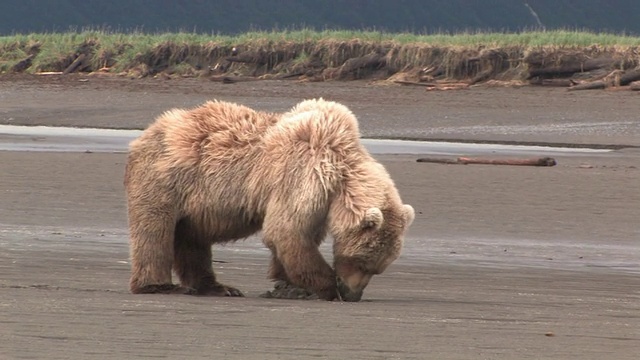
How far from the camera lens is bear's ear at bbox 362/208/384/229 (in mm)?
7344

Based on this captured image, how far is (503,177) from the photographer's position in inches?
601

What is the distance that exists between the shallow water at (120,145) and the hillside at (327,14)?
61522 millimetres

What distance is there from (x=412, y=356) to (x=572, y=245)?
19.0ft

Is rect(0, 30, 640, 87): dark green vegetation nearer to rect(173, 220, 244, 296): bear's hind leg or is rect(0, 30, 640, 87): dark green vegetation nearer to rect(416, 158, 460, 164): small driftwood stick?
rect(416, 158, 460, 164): small driftwood stick

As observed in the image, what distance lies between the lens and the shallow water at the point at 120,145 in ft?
62.1

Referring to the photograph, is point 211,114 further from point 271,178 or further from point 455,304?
point 455,304

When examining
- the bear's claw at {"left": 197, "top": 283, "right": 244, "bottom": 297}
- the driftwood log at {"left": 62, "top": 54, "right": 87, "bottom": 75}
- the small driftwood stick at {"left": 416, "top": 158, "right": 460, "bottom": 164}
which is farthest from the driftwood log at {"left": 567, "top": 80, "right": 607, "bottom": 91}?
the bear's claw at {"left": 197, "top": 283, "right": 244, "bottom": 297}

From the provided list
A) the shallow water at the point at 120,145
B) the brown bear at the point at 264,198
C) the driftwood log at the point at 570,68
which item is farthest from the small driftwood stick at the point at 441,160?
the driftwood log at the point at 570,68

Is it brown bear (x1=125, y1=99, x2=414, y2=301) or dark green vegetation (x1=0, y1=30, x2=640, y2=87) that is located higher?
brown bear (x1=125, y1=99, x2=414, y2=301)

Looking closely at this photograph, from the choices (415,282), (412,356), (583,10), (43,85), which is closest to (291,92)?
(43,85)

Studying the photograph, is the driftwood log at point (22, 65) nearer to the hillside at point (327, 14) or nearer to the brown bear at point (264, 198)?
the brown bear at point (264, 198)

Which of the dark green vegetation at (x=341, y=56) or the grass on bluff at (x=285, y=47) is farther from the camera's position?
the grass on bluff at (x=285, y=47)

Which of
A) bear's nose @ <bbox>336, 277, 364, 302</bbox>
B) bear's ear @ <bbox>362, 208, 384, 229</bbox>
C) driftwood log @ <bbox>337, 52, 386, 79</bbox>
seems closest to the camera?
bear's ear @ <bbox>362, 208, 384, 229</bbox>

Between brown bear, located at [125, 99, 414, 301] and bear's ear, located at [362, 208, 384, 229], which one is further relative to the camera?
brown bear, located at [125, 99, 414, 301]
